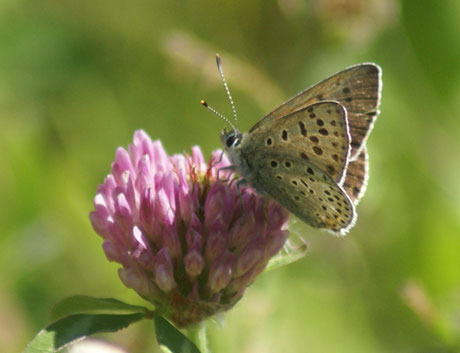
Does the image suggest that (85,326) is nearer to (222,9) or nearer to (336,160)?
(336,160)

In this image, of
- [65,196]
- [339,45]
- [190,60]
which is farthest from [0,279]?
[339,45]

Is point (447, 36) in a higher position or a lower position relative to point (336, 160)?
lower

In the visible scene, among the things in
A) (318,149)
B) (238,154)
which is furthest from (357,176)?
(238,154)

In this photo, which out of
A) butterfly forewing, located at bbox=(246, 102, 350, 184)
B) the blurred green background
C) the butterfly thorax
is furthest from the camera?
the blurred green background

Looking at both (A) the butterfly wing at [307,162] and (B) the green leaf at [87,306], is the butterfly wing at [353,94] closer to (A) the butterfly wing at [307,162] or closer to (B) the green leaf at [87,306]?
(A) the butterfly wing at [307,162]

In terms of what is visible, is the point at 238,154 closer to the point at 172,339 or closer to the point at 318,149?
the point at 318,149

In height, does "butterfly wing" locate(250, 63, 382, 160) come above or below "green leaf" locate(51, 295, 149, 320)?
above

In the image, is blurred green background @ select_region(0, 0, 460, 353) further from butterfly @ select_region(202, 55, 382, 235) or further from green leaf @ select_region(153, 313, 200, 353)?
green leaf @ select_region(153, 313, 200, 353)

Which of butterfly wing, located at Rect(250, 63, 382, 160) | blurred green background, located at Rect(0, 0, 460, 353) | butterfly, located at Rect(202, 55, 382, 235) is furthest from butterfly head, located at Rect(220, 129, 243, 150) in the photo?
blurred green background, located at Rect(0, 0, 460, 353)
